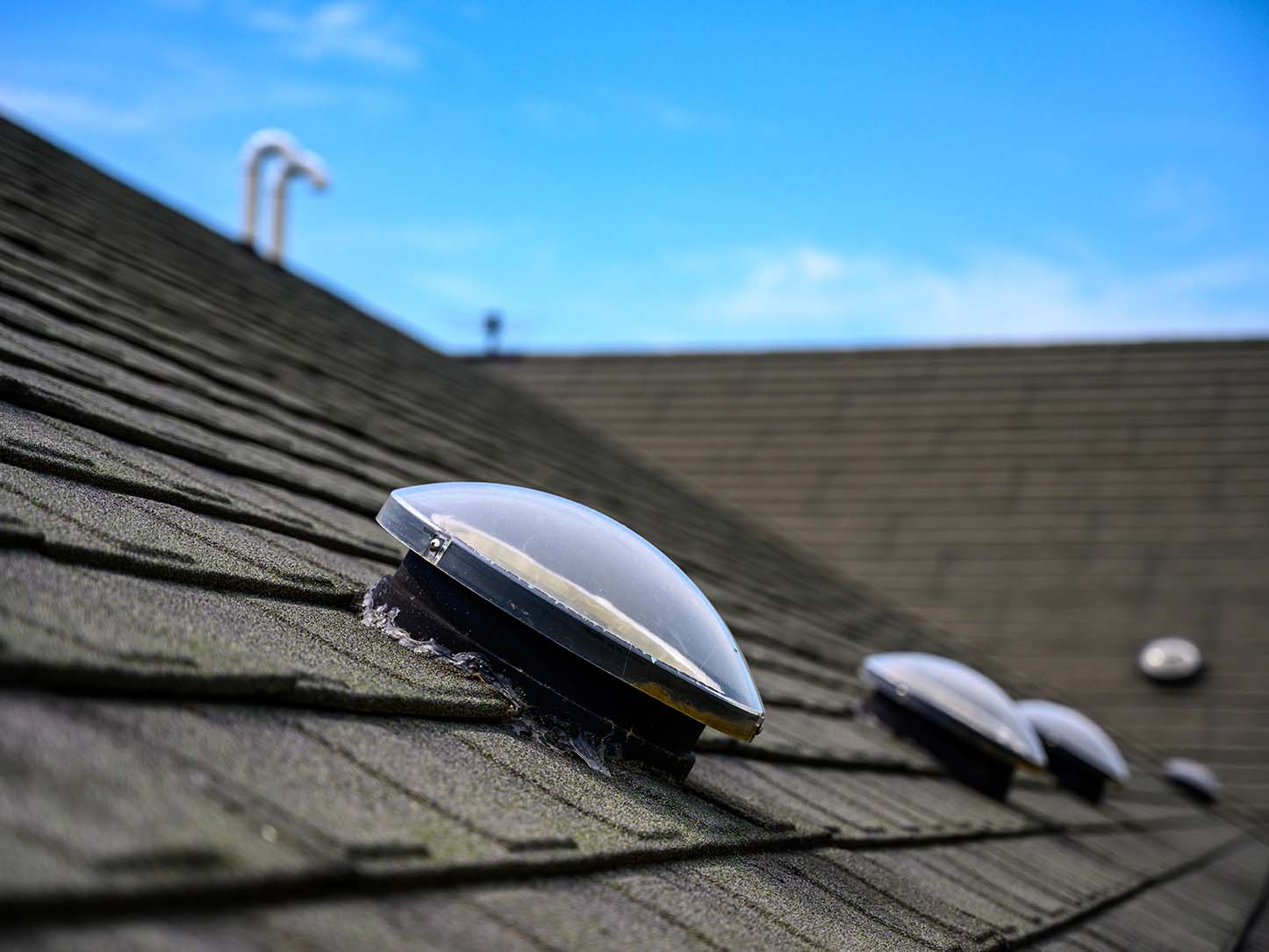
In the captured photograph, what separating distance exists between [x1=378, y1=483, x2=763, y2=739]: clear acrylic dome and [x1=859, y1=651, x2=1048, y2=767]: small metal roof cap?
2.08 m

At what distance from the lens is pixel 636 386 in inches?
588

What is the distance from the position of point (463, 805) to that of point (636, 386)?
1370cm

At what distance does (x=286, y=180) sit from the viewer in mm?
8008

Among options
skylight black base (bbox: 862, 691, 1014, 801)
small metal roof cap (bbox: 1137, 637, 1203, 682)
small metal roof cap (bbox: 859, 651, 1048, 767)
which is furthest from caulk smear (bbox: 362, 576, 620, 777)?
small metal roof cap (bbox: 1137, 637, 1203, 682)

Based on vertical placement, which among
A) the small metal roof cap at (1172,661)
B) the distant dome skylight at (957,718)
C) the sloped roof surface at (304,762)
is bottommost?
the sloped roof surface at (304,762)

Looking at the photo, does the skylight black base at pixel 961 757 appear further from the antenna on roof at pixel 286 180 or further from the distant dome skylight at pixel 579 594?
the antenna on roof at pixel 286 180

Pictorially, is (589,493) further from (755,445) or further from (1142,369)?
(1142,369)

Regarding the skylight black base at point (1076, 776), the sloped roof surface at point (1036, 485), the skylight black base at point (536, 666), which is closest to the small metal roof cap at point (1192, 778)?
the sloped roof surface at point (1036, 485)

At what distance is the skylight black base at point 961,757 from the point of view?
3.97m

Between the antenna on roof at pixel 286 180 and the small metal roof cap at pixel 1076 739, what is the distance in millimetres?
5055

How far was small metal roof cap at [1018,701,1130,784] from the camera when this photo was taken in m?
5.23

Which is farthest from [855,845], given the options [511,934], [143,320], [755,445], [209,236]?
[755,445]

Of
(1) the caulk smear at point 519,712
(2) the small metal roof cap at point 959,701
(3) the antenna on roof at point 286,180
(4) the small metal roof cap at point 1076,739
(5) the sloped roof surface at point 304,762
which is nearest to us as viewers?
(5) the sloped roof surface at point 304,762

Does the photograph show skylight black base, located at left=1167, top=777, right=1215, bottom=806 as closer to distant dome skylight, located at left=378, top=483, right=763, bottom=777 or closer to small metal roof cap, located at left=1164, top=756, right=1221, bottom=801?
small metal roof cap, located at left=1164, top=756, right=1221, bottom=801
